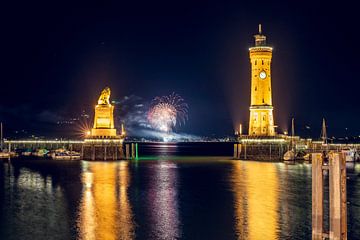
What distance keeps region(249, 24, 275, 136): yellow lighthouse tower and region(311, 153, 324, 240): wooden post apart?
2966 inches

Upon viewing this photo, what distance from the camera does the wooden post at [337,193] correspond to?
78.2 feet

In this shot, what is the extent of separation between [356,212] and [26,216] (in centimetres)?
2203

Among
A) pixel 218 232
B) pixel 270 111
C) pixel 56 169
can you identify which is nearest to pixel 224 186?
pixel 218 232

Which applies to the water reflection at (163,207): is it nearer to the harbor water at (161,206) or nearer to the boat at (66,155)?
the harbor water at (161,206)

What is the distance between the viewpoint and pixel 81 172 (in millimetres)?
76688

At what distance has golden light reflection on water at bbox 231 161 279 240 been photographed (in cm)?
3547

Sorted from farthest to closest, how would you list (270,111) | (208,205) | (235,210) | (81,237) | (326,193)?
(270,111)
(326,193)
(208,205)
(235,210)
(81,237)

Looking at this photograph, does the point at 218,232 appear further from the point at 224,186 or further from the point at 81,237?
the point at 224,186

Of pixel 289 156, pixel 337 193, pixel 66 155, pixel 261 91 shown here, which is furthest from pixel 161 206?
pixel 66 155

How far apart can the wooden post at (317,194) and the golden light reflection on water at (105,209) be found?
12445 millimetres

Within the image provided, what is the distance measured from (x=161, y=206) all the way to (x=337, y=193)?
23.4m

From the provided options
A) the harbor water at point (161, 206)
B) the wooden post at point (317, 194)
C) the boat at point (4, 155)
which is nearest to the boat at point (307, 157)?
the harbor water at point (161, 206)

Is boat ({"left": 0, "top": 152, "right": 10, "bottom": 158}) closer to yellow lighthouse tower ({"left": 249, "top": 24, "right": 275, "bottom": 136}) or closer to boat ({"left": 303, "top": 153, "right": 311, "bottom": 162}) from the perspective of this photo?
yellow lighthouse tower ({"left": 249, "top": 24, "right": 275, "bottom": 136})

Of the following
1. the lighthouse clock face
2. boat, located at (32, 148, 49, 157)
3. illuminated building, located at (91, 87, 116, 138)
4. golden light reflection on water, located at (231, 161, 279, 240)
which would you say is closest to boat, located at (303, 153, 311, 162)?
the lighthouse clock face
